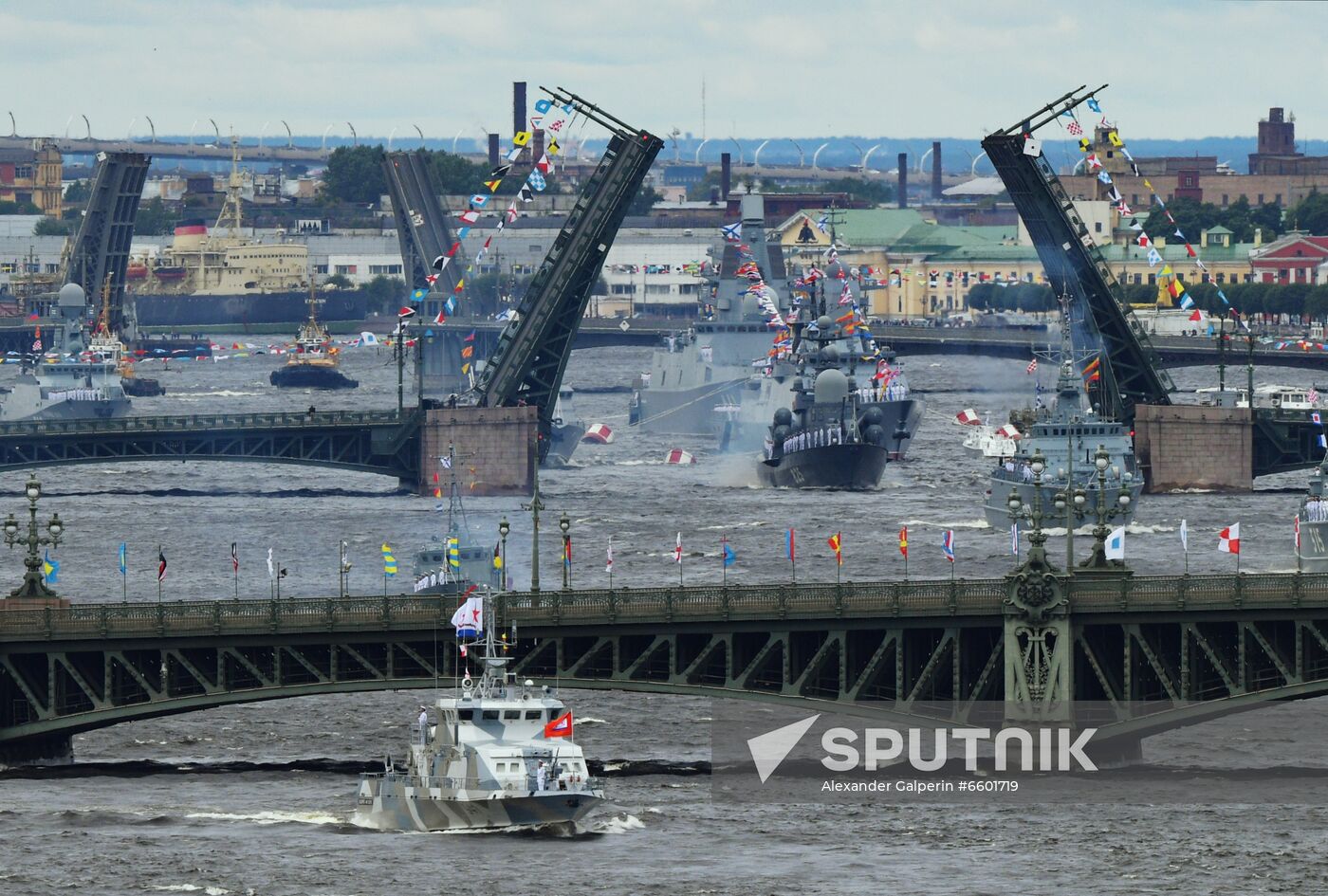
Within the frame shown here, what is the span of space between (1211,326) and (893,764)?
13552 cm

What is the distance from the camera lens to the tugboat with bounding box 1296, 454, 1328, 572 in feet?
239

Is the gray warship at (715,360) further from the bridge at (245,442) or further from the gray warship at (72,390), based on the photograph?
the bridge at (245,442)

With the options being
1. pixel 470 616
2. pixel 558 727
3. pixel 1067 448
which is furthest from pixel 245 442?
pixel 558 727

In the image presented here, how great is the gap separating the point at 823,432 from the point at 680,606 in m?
64.9

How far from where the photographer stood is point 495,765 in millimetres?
54344

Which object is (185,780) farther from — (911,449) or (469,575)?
(911,449)

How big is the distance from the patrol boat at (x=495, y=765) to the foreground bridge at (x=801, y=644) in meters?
3.20

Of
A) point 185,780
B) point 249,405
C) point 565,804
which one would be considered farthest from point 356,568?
point 249,405

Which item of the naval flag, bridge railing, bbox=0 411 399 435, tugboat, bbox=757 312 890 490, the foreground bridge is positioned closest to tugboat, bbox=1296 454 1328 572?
the foreground bridge

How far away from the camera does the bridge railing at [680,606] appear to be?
5847cm

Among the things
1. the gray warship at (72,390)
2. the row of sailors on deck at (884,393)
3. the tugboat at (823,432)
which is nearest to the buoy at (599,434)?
the tugboat at (823,432)

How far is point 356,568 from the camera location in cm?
9100

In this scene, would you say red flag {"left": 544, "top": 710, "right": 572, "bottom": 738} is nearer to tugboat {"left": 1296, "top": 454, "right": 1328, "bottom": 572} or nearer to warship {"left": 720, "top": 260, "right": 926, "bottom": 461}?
tugboat {"left": 1296, "top": 454, "right": 1328, "bottom": 572}

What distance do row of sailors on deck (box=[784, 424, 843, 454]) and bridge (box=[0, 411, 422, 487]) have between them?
1461 cm
